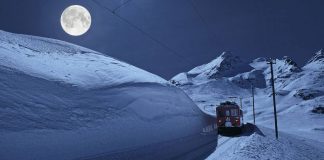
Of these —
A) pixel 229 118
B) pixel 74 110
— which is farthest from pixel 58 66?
pixel 229 118

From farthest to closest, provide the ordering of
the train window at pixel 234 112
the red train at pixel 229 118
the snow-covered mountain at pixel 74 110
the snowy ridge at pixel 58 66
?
the train window at pixel 234 112
the red train at pixel 229 118
the snowy ridge at pixel 58 66
the snow-covered mountain at pixel 74 110

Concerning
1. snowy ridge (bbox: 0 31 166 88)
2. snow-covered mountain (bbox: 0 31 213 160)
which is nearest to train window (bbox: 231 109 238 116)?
snow-covered mountain (bbox: 0 31 213 160)

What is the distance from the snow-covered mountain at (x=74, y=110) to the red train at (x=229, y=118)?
4.04 meters

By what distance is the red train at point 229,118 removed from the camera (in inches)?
1182

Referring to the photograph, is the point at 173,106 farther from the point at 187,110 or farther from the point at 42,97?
the point at 42,97

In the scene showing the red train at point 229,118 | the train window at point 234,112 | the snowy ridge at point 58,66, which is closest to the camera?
the snowy ridge at point 58,66

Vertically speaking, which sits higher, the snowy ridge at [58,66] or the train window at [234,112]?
the snowy ridge at [58,66]

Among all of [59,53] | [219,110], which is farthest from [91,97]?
[59,53]

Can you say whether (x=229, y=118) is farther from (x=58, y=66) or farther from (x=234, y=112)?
(x=58, y=66)

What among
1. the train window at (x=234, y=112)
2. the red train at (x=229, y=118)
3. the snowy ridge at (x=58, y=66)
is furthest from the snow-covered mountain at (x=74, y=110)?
the train window at (x=234, y=112)

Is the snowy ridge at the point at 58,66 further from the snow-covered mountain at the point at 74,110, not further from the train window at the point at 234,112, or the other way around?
the train window at the point at 234,112

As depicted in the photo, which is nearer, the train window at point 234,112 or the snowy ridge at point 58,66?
the snowy ridge at point 58,66

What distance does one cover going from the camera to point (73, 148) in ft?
49.8

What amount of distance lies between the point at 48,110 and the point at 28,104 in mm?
1101
